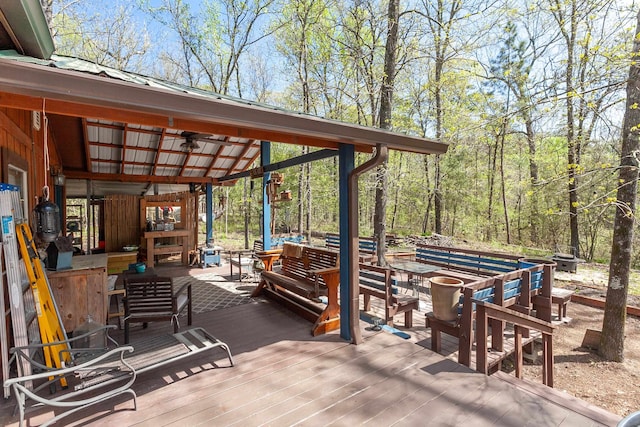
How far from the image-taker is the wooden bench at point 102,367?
2.19 metres

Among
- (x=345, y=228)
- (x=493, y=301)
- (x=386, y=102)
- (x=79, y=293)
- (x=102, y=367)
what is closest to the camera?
(x=102, y=367)

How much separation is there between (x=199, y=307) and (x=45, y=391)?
238cm

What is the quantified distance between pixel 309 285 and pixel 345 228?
122 centimetres

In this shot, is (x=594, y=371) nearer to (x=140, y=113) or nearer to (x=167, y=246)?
(x=140, y=113)

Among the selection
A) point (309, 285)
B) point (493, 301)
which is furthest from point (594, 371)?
point (309, 285)

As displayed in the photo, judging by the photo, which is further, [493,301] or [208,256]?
[208,256]

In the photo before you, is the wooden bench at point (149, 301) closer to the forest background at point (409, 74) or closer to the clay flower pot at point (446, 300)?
the clay flower pot at point (446, 300)

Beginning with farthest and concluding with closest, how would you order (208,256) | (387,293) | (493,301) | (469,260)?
(208,256), (469,260), (387,293), (493,301)

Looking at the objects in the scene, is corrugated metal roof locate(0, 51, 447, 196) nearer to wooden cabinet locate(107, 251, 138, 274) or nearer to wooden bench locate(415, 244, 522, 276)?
wooden cabinet locate(107, 251, 138, 274)

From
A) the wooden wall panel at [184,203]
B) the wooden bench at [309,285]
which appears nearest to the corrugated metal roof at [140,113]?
the wooden bench at [309,285]

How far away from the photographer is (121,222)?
347 inches

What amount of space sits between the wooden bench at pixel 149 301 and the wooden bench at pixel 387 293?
2.79 meters

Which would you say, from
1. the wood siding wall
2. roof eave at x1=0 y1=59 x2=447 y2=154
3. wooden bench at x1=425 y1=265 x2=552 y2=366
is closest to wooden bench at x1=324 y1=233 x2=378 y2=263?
wooden bench at x1=425 y1=265 x2=552 y2=366

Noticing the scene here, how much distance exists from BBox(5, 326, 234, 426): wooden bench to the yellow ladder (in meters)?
0.09
